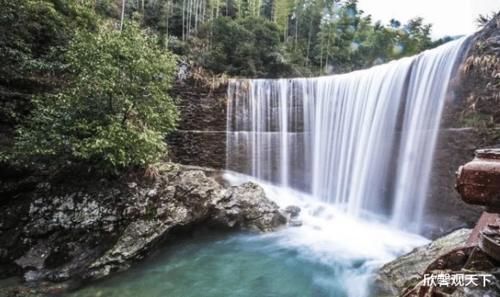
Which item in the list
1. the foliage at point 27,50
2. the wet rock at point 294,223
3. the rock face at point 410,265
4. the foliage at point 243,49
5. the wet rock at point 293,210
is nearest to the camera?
the rock face at point 410,265

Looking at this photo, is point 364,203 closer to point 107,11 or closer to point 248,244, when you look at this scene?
point 248,244

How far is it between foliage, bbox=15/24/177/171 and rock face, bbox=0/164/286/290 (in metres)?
0.63

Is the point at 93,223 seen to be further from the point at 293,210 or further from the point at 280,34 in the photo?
the point at 280,34

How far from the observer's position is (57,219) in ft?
18.4

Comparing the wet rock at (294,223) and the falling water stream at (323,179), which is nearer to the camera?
the falling water stream at (323,179)

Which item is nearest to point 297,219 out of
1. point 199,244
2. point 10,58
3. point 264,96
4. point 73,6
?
point 199,244

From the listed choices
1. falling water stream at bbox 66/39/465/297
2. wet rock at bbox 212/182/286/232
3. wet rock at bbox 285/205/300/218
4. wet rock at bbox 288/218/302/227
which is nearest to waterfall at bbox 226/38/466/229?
falling water stream at bbox 66/39/465/297

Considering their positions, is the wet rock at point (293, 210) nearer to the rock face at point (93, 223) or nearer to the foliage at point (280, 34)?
the rock face at point (93, 223)

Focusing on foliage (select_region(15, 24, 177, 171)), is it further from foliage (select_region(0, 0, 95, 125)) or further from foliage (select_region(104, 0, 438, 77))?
foliage (select_region(104, 0, 438, 77))

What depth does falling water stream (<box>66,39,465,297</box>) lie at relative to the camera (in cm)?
529

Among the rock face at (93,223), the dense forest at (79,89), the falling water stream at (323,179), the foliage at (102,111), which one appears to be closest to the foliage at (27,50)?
the dense forest at (79,89)

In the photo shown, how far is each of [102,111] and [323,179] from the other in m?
7.42

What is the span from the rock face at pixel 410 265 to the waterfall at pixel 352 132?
7.89 feet

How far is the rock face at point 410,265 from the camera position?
14.3 ft
